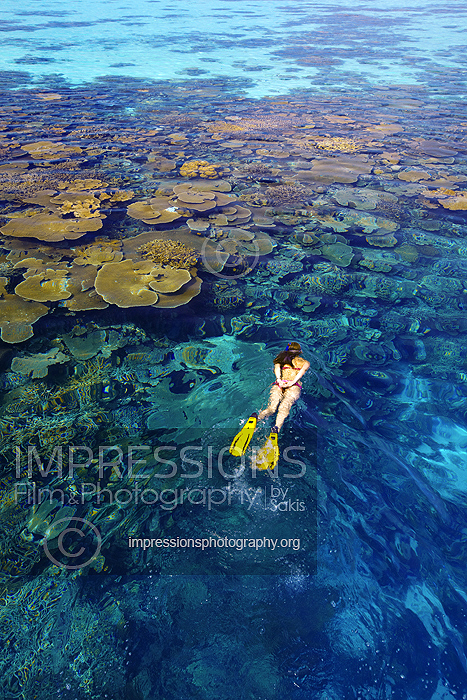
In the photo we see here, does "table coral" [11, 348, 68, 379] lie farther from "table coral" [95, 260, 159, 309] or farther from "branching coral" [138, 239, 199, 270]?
"branching coral" [138, 239, 199, 270]

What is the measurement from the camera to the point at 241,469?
140 inches

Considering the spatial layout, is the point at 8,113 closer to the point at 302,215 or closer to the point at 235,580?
the point at 302,215

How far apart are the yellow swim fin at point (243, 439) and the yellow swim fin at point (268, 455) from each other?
0.16 metres

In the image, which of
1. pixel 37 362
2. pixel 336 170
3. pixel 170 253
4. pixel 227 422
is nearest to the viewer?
pixel 227 422

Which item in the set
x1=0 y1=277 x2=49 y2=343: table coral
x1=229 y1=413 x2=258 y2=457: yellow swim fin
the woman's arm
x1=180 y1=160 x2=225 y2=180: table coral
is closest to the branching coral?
x1=0 y1=277 x2=49 y2=343: table coral

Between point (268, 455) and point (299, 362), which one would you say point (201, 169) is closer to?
point (299, 362)

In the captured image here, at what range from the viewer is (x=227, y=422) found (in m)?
4.02

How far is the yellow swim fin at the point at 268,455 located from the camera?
11.6 ft

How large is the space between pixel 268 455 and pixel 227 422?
0.62 m

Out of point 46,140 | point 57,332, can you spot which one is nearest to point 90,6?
point 46,140

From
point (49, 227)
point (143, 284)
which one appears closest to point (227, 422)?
point (143, 284)

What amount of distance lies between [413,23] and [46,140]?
38.6 m

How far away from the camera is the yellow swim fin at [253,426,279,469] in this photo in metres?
3.54

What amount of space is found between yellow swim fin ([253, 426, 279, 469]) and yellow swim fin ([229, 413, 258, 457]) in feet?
0.52
